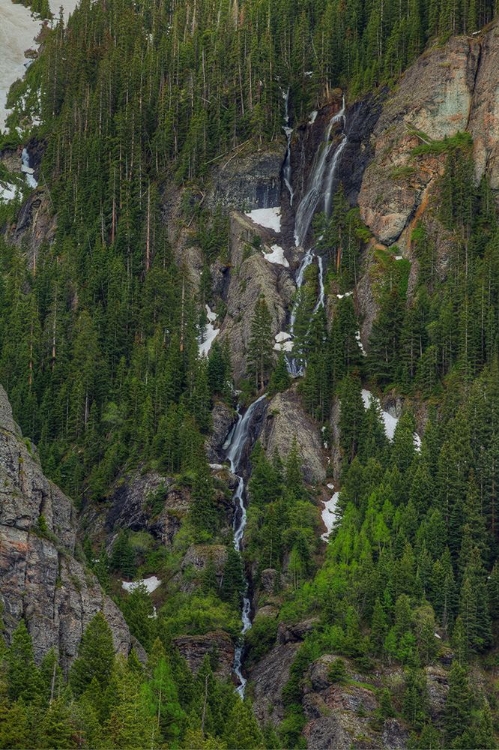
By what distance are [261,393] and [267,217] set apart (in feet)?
106

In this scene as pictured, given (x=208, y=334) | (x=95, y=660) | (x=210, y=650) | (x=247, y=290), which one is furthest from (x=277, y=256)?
(x=95, y=660)

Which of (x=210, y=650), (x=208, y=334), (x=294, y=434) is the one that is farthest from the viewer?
(x=208, y=334)

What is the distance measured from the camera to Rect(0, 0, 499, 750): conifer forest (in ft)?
322

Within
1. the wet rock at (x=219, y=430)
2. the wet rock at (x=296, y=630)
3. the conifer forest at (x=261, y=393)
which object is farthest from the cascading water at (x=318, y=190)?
the wet rock at (x=296, y=630)

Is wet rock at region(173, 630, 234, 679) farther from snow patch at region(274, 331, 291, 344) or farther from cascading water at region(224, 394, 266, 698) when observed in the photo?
snow patch at region(274, 331, 291, 344)

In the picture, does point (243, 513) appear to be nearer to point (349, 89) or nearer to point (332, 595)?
point (332, 595)

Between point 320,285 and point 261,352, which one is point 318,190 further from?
point 261,352

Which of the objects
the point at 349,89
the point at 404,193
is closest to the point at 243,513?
the point at 404,193

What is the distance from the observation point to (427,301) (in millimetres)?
134750

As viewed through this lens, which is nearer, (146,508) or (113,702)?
(113,702)

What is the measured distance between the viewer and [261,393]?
452 feet

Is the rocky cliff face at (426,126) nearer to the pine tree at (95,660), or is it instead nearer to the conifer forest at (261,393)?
Result: the conifer forest at (261,393)

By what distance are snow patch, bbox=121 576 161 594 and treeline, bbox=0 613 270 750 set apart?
1479cm

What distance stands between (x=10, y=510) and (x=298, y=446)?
121ft
